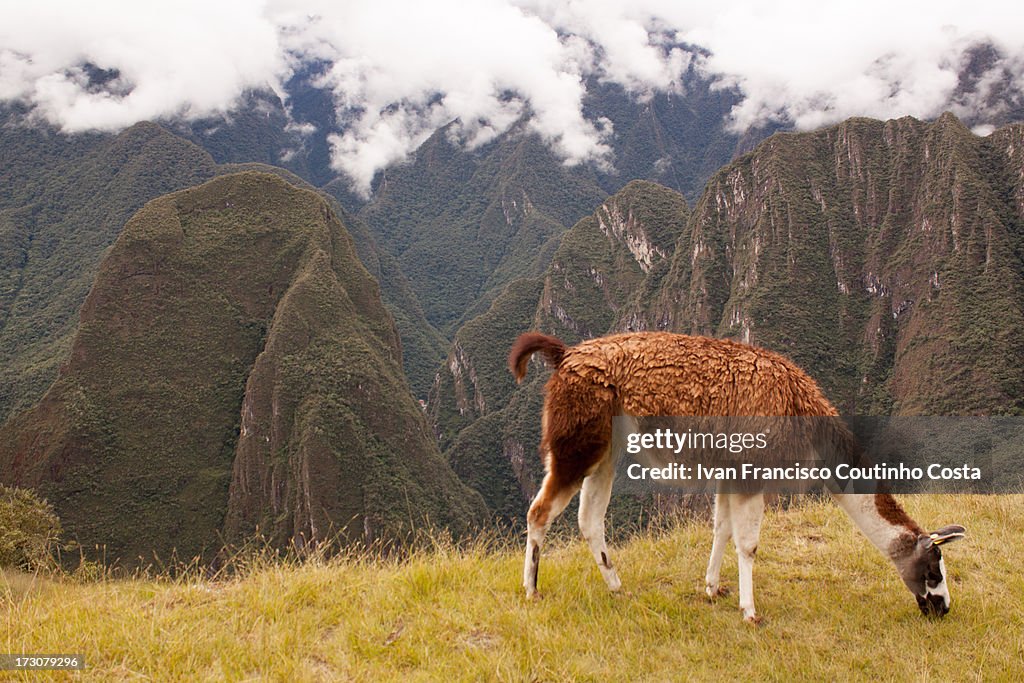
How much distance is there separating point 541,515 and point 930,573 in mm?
2548

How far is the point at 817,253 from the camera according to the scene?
88875 mm

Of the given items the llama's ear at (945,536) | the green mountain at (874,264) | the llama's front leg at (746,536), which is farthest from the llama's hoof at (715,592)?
the green mountain at (874,264)

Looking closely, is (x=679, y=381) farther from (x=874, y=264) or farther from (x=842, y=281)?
(x=874, y=264)

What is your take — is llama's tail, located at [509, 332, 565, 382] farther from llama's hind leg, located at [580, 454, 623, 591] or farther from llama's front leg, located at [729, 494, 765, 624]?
llama's front leg, located at [729, 494, 765, 624]

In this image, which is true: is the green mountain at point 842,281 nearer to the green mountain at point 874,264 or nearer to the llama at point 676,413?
the green mountain at point 874,264

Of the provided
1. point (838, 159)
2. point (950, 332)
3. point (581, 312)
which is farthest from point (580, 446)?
point (581, 312)

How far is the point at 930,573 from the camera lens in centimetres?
413

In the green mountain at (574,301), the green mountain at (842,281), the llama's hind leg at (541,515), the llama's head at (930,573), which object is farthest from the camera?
the green mountain at (574,301)

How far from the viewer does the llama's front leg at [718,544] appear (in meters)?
4.47

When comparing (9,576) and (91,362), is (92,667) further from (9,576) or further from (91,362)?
(91,362)

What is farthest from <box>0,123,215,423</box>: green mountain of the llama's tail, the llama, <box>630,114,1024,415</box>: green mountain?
the llama

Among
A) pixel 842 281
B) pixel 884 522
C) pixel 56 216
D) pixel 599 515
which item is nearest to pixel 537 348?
pixel 599 515

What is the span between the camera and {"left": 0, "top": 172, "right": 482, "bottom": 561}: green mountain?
57969mm

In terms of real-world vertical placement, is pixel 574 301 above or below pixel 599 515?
above
